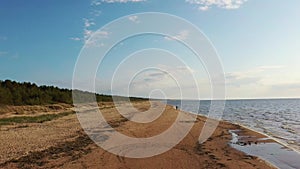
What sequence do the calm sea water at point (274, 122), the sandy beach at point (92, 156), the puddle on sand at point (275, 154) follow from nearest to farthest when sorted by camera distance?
the sandy beach at point (92, 156)
the puddle on sand at point (275, 154)
the calm sea water at point (274, 122)

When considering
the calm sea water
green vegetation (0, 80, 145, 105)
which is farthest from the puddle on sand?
green vegetation (0, 80, 145, 105)

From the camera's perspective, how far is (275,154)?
1923 cm

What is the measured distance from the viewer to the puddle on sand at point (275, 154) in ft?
53.9

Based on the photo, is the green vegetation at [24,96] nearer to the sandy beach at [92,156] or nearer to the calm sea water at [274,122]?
the sandy beach at [92,156]

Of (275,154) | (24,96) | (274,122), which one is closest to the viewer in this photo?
(275,154)

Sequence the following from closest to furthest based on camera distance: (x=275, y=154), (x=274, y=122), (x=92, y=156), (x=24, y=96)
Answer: (x=92, y=156) < (x=275, y=154) < (x=274, y=122) < (x=24, y=96)

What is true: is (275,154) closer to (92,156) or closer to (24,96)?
(92,156)

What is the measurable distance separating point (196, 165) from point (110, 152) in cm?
491

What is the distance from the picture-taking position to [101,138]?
22531mm

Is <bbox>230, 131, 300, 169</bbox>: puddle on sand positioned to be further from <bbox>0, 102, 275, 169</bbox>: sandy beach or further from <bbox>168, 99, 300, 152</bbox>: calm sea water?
<bbox>168, 99, 300, 152</bbox>: calm sea water

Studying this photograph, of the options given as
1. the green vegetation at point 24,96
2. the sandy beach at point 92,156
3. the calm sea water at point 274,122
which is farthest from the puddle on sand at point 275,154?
the green vegetation at point 24,96

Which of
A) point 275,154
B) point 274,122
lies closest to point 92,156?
point 275,154

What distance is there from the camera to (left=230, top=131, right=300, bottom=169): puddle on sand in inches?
647

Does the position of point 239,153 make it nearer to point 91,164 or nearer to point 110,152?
point 110,152
